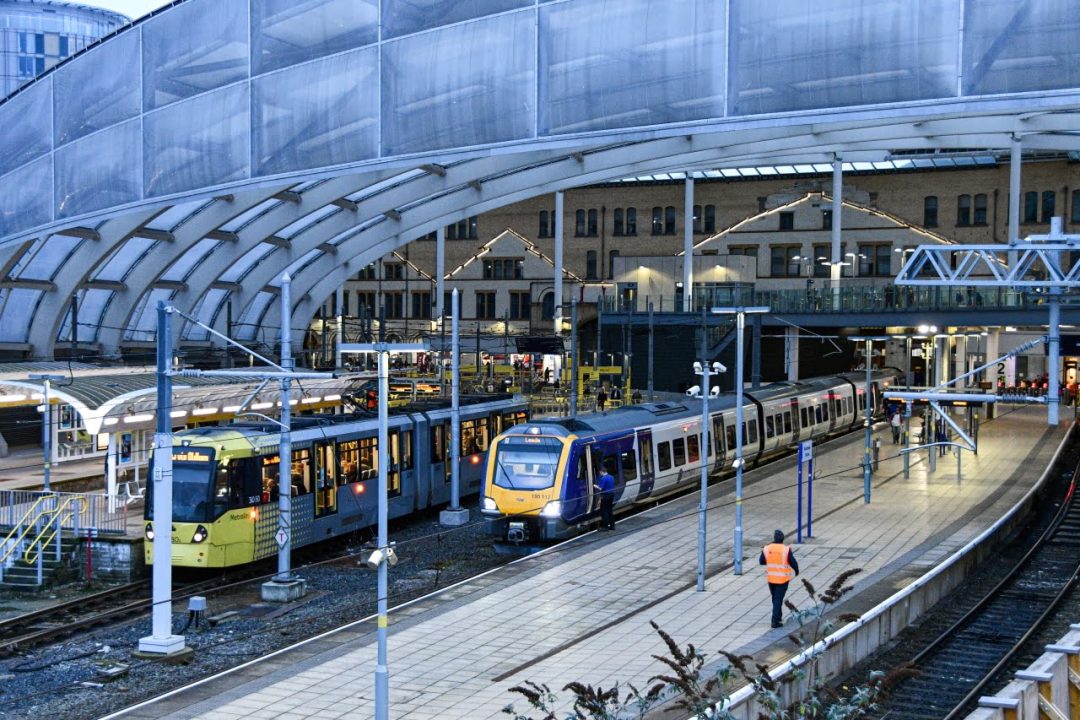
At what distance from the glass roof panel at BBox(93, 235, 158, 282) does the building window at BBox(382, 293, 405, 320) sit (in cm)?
3334

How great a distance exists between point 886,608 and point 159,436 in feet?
36.5

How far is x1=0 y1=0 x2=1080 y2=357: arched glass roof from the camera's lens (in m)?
21.4

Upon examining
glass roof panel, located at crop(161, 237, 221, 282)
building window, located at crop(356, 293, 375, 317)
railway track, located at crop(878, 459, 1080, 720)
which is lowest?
railway track, located at crop(878, 459, 1080, 720)

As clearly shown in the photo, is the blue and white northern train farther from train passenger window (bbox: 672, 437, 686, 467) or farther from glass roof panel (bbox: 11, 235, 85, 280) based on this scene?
glass roof panel (bbox: 11, 235, 85, 280)

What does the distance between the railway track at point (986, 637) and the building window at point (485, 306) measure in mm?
46468

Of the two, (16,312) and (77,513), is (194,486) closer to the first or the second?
(77,513)

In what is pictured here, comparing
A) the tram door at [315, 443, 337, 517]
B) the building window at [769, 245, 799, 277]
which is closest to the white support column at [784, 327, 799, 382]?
the building window at [769, 245, 799, 277]

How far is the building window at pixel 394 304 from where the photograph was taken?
7525cm

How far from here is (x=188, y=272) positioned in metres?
44.0

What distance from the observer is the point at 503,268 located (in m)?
71.7

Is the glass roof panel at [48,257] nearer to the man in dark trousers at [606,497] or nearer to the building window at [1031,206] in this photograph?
the man in dark trousers at [606,497]

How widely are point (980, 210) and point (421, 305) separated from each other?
33235 mm

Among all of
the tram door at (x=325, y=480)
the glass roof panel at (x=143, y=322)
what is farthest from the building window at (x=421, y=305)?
the tram door at (x=325, y=480)

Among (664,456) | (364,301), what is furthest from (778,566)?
(364,301)
